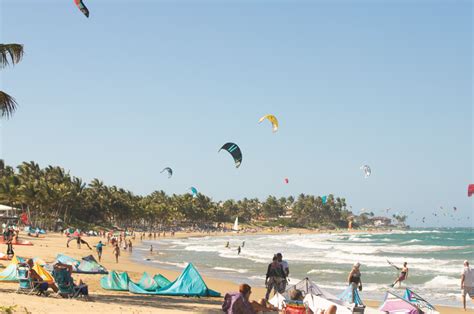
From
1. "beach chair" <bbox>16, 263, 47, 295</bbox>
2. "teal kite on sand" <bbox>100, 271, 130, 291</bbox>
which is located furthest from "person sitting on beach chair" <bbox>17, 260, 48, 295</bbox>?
"teal kite on sand" <bbox>100, 271, 130, 291</bbox>

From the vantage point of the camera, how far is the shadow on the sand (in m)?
11.6

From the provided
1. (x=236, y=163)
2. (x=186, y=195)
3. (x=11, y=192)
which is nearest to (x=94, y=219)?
(x=11, y=192)

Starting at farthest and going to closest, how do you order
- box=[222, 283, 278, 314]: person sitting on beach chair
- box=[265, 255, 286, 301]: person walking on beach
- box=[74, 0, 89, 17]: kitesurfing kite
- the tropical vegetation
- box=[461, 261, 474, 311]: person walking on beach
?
the tropical vegetation, box=[461, 261, 474, 311]: person walking on beach, box=[265, 255, 286, 301]: person walking on beach, box=[74, 0, 89, 17]: kitesurfing kite, box=[222, 283, 278, 314]: person sitting on beach chair

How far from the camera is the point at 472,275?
13.3 meters

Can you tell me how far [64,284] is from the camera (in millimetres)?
11453

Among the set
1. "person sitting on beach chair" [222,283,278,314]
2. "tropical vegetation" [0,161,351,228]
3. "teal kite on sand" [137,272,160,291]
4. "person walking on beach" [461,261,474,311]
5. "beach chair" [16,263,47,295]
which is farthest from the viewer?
Result: "tropical vegetation" [0,161,351,228]

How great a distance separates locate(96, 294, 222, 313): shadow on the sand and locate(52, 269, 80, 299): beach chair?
44cm

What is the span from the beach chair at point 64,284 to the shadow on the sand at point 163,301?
17.3 inches

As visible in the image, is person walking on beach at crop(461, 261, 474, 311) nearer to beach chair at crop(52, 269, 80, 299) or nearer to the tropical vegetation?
beach chair at crop(52, 269, 80, 299)

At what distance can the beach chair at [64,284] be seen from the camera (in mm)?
11406

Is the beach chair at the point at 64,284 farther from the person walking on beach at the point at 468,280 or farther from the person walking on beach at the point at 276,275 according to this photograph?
the person walking on beach at the point at 468,280

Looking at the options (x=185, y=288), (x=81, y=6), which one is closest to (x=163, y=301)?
(x=185, y=288)

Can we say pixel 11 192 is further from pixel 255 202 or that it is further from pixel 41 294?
pixel 255 202

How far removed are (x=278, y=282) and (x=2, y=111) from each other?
664 cm
